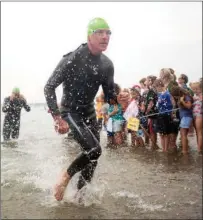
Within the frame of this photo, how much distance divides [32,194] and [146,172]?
198 centimetres

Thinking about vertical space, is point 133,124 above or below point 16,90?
below

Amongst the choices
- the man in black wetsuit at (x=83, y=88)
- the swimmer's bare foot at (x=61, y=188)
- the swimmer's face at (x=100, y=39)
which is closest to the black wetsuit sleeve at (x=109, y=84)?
the man in black wetsuit at (x=83, y=88)

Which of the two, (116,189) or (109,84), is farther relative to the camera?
(116,189)

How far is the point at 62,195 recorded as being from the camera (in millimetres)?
4215

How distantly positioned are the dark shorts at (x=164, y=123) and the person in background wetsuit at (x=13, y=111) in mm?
6219

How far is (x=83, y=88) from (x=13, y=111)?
8.69 m

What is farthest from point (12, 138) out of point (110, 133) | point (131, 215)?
point (131, 215)

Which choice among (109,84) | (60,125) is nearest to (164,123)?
(109,84)

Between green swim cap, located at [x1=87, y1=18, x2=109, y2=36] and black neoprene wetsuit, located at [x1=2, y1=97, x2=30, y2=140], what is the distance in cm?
866

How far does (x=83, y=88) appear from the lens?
413 cm

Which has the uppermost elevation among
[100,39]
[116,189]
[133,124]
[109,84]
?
[100,39]

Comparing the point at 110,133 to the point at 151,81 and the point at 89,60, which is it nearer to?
the point at 151,81

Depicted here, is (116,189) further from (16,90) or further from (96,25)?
(16,90)

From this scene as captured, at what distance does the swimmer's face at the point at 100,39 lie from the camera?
13.0 feet
